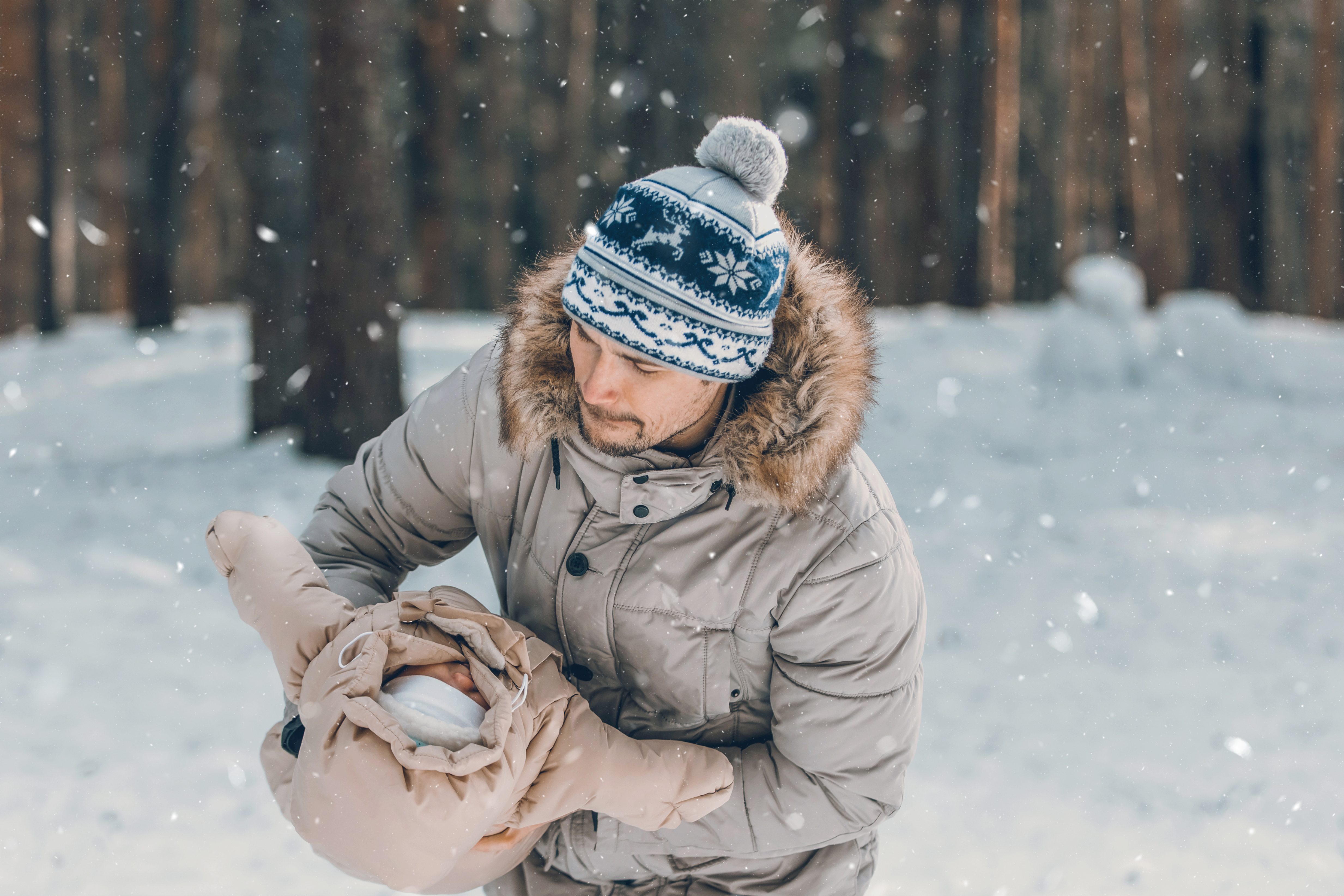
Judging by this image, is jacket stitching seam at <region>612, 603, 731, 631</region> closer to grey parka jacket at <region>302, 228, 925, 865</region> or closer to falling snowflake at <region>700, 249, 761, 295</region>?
grey parka jacket at <region>302, 228, 925, 865</region>

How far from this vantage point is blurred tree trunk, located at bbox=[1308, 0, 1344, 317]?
15461mm

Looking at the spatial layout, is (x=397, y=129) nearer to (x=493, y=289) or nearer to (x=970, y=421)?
(x=970, y=421)

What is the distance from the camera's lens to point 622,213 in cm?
189

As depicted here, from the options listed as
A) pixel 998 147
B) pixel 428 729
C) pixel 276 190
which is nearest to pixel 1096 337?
pixel 998 147

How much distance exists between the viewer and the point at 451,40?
16250 mm

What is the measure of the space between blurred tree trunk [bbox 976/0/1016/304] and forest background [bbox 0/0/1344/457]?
5 cm

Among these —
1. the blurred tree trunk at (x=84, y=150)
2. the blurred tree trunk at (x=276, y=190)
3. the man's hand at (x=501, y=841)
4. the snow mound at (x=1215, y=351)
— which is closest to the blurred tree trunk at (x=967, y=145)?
the snow mound at (x=1215, y=351)

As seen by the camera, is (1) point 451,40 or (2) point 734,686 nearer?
(2) point 734,686

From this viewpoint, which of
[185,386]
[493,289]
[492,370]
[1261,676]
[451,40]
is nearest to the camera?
[492,370]

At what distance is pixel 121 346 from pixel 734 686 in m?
9.88

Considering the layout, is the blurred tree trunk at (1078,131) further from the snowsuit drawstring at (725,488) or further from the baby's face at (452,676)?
the baby's face at (452,676)

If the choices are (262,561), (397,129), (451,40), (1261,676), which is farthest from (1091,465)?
(451,40)

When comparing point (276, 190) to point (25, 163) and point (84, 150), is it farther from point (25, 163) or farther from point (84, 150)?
point (84, 150)

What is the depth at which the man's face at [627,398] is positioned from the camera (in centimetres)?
189
